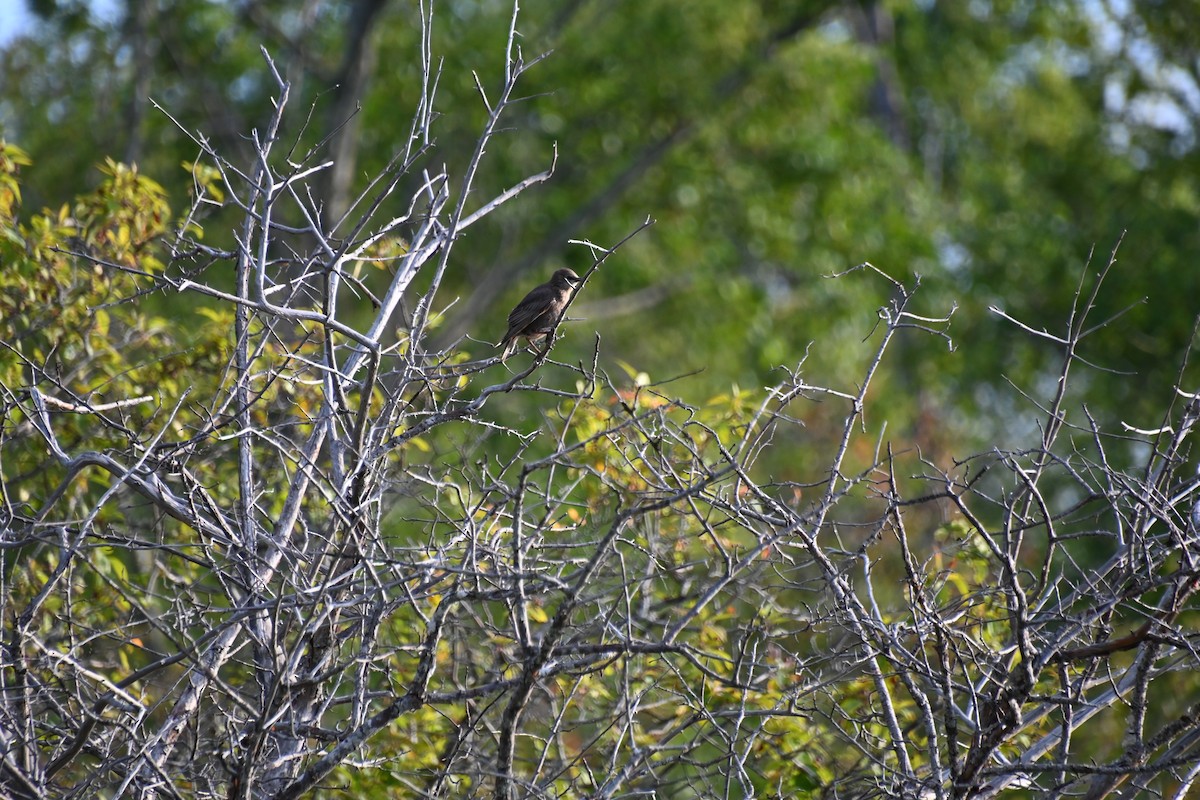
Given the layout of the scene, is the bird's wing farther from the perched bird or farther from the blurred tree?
A: the blurred tree

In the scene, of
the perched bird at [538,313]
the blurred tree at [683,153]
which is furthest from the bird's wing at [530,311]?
the blurred tree at [683,153]

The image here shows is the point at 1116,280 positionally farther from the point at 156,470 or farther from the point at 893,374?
the point at 156,470

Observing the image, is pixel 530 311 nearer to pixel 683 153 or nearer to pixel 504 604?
pixel 504 604

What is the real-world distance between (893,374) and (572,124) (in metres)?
8.44

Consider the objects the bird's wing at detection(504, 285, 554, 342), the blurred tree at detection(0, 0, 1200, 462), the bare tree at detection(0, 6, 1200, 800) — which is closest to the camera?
the bare tree at detection(0, 6, 1200, 800)

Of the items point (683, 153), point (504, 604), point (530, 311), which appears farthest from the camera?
point (683, 153)

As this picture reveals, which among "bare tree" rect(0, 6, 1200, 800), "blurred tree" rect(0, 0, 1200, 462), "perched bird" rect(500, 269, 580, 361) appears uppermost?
"blurred tree" rect(0, 0, 1200, 462)

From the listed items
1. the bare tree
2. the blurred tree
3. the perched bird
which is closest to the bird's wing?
the perched bird

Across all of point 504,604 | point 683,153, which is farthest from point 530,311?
point 683,153

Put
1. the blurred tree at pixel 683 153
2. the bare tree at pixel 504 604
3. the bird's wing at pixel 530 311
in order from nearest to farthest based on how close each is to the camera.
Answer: the bare tree at pixel 504 604
the bird's wing at pixel 530 311
the blurred tree at pixel 683 153

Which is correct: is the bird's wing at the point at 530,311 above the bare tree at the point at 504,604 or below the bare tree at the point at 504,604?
above

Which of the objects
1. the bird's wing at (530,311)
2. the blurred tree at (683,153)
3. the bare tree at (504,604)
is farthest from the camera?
the blurred tree at (683,153)

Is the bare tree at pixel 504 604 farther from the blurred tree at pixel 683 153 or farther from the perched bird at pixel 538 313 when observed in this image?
the blurred tree at pixel 683 153

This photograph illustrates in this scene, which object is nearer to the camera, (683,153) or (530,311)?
(530,311)
